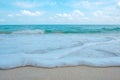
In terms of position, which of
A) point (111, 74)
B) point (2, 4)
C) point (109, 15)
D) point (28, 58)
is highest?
point (2, 4)

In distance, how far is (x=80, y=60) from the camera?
2584 millimetres

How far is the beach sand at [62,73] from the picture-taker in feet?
6.89

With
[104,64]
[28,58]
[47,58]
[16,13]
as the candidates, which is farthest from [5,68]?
[16,13]

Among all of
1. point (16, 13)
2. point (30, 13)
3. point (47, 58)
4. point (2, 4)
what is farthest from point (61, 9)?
point (47, 58)

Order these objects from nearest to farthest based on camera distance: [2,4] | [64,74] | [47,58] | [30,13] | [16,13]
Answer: [64,74] → [47,58] → [2,4] → [16,13] → [30,13]

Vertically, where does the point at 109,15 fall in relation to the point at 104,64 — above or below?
above

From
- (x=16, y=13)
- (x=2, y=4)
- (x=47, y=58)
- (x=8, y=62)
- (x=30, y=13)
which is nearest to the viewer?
(x=8, y=62)

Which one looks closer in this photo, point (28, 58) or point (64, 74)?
point (64, 74)

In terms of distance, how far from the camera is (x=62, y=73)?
2.21 metres

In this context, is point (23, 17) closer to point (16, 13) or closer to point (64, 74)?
point (16, 13)

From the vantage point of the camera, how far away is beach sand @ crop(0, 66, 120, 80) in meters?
2.10

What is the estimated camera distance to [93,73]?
7.29ft

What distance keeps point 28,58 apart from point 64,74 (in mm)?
678

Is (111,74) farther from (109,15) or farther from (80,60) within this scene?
(109,15)
